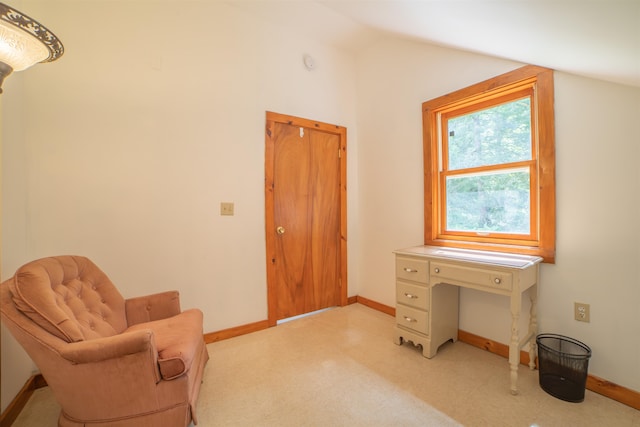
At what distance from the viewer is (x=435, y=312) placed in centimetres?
211

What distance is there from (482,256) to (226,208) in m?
2.10

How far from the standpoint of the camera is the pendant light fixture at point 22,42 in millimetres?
865

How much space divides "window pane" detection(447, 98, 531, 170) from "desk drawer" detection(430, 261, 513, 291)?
955 mm

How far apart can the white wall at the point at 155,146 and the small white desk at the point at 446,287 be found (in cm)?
135

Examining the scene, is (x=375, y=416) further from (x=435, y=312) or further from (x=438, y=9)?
(x=438, y=9)

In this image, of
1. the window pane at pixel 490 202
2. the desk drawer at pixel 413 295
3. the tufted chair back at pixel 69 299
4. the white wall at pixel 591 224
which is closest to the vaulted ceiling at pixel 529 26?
the white wall at pixel 591 224

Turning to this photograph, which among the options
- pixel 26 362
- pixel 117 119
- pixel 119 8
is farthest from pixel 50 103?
pixel 26 362

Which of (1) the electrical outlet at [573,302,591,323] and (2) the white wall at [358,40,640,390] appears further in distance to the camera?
(1) the electrical outlet at [573,302,591,323]

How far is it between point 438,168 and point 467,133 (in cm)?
38

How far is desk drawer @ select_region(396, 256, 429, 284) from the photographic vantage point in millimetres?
2086

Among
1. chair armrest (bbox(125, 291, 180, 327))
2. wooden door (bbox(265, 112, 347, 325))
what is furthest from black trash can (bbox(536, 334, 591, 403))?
Answer: chair armrest (bbox(125, 291, 180, 327))

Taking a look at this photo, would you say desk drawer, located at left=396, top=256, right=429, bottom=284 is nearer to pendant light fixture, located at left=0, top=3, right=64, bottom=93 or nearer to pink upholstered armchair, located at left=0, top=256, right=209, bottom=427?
pink upholstered armchair, located at left=0, top=256, right=209, bottom=427

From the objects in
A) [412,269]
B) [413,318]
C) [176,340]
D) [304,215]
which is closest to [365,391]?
[413,318]

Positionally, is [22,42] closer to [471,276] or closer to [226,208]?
[226,208]
